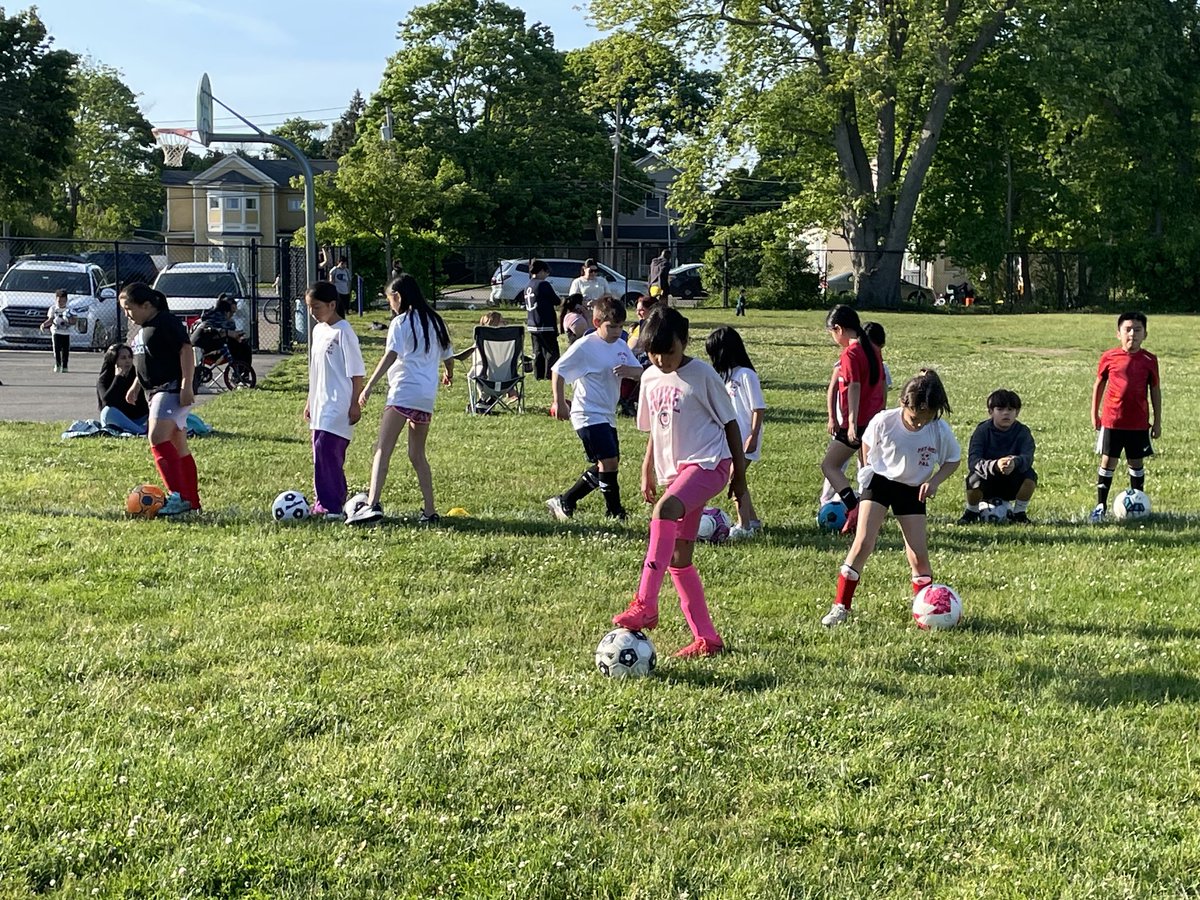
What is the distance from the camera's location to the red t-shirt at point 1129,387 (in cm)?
1019

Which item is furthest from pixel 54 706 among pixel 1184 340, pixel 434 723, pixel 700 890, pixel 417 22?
pixel 417 22

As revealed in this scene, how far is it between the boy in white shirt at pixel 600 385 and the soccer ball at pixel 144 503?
2.95 meters

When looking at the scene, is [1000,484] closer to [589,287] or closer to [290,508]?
[290,508]

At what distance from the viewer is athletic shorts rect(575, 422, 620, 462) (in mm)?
9477

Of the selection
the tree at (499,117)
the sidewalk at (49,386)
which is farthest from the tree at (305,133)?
the sidewalk at (49,386)

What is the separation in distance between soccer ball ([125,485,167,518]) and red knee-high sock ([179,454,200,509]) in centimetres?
17

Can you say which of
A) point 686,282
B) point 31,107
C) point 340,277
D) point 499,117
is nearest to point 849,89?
point 686,282

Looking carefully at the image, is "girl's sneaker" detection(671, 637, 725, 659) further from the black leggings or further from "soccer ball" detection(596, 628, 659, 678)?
the black leggings

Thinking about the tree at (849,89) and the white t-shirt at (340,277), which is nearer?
the white t-shirt at (340,277)

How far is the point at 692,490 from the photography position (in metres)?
6.18

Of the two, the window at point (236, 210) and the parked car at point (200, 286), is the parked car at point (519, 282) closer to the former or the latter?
the parked car at point (200, 286)

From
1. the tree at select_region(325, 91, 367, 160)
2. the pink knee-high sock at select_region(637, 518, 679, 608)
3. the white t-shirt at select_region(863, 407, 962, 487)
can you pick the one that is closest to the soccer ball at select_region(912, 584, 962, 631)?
the white t-shirt at select_region(863, 407, 962, 487)

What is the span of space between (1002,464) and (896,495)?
3.53 m

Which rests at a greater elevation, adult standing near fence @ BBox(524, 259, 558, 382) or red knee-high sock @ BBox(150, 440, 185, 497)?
adult standing near fence @ BBox(524, 259, 558, 382)
